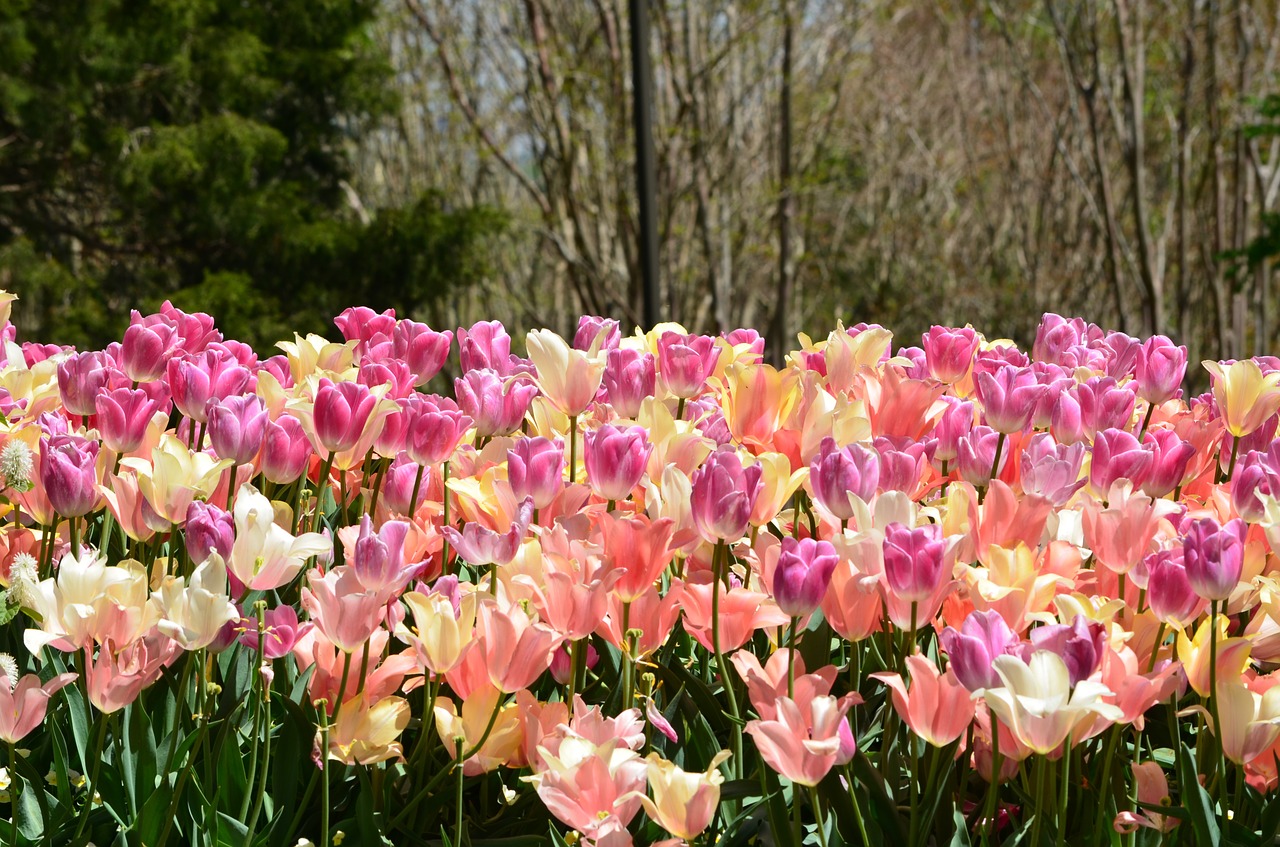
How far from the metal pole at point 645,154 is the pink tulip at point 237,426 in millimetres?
6908

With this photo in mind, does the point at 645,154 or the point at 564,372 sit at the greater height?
the point at 645,154

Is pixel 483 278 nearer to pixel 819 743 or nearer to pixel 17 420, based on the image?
pixel 17 420

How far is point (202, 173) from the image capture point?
49.1 feet

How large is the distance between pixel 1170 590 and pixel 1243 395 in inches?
25.6

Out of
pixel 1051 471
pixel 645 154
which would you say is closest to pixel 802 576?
pixel 1051 471

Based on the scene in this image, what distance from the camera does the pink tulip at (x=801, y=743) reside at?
3.25 feet

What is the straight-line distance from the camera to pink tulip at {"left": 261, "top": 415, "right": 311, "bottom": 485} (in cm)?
150

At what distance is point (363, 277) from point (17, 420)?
13922 mm

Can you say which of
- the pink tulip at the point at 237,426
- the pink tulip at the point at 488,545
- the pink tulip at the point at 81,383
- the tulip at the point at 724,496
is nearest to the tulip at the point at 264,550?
the pink tulip at the point at 488,545

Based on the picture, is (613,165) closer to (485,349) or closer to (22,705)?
(485,349)

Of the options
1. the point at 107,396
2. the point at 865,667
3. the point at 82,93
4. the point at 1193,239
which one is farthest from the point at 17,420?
the point at 82,93

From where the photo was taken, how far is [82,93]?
14.9 metres

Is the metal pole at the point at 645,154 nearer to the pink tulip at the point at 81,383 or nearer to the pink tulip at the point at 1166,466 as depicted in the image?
the pink tulip at the point at 81,383

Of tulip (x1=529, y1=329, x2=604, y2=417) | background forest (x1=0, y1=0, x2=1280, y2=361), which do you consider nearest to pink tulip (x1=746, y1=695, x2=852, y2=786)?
tulip (x1=529, y1=329, x2=604, y2=417)
